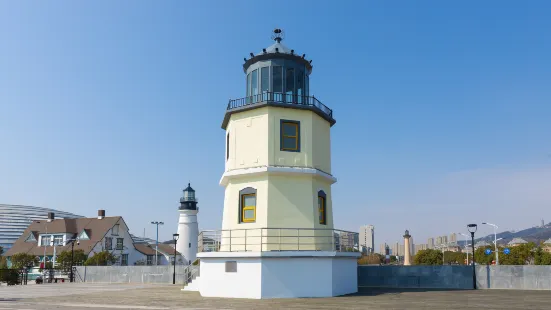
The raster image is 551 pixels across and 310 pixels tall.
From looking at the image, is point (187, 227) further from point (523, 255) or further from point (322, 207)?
point (322, 207)

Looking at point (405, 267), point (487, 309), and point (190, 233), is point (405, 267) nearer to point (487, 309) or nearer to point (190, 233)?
point (487, 309)

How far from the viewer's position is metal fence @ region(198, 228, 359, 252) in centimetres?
2042

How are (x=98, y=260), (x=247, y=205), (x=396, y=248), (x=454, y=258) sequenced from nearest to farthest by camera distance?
(x=247, y=205)
(x=98, y=260)
(x=454, y=258)
(x=396, y=248)

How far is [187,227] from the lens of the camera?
6388 cm

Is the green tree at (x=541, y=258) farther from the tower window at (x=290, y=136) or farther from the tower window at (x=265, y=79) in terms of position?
the tower window at (x=265, y=79)

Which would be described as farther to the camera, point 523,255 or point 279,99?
point 523,255

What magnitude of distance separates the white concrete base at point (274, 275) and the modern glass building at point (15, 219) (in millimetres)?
131926

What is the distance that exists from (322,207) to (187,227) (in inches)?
1762

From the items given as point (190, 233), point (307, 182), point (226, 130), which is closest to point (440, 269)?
point (307, 182)

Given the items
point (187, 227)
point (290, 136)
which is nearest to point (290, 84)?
point (290, 136)

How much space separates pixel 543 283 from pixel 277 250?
45.0 feet

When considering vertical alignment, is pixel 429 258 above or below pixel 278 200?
below

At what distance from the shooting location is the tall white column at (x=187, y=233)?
210 ft

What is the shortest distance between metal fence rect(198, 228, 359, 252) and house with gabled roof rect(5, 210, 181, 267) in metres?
48.1
